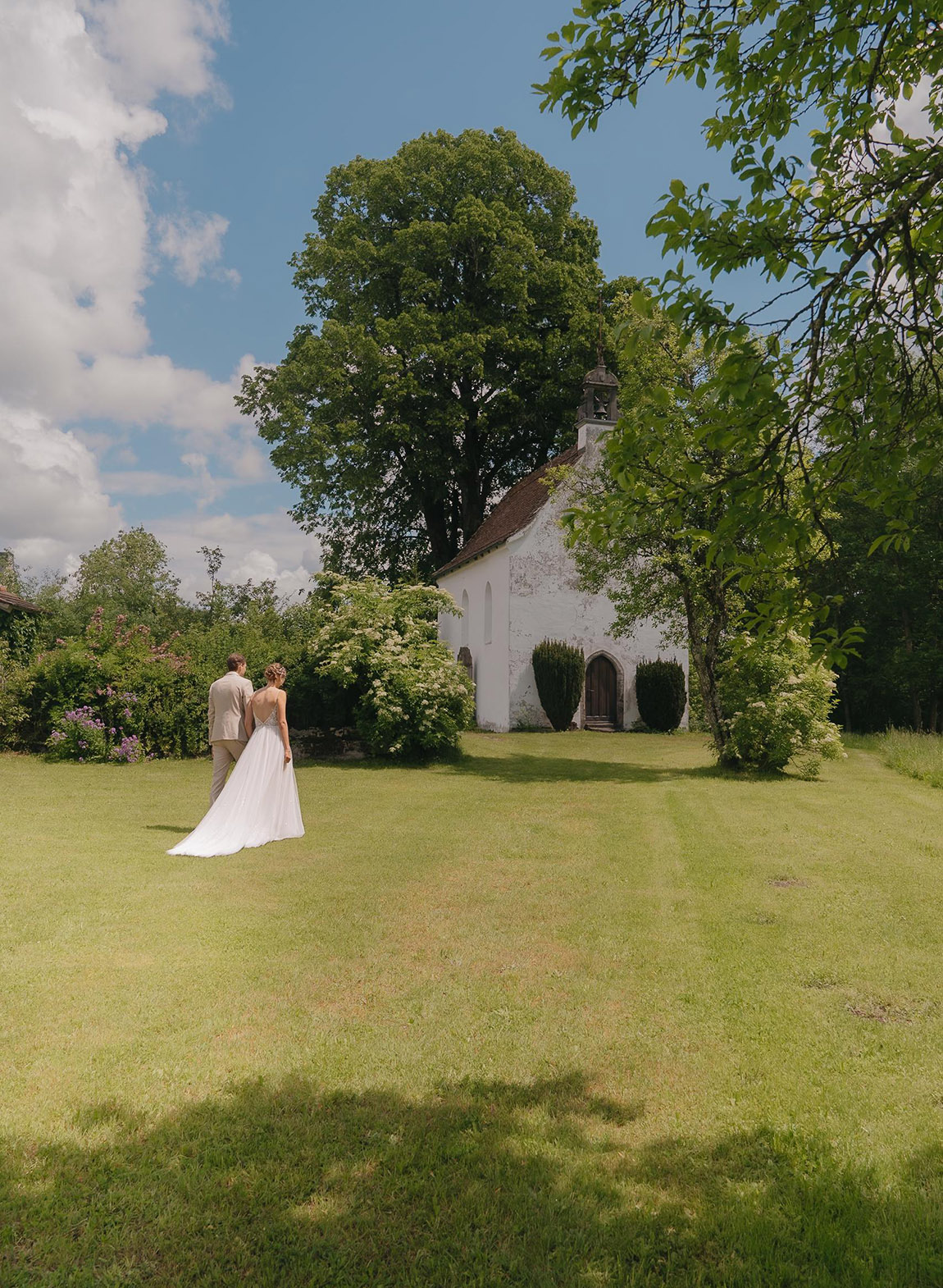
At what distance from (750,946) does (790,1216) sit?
3.18 metres

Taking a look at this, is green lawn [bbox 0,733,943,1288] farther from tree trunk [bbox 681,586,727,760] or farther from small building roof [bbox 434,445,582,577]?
small building roof [bbox 434,445,582,577]

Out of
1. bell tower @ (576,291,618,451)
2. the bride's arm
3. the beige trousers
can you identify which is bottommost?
the beige trousers

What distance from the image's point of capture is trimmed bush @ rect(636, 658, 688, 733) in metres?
29.6

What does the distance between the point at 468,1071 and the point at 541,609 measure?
975 inches

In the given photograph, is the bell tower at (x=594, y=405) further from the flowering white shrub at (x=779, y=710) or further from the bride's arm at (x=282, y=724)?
the bride's arm at (x=282, y=724)

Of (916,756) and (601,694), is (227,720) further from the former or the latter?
(601,694)

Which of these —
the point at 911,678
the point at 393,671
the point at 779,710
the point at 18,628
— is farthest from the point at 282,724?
the point at 911,678

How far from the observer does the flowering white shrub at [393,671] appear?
1886 cm

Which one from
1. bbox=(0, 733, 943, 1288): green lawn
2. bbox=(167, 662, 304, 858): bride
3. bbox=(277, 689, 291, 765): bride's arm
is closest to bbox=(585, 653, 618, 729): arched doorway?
bbox=(277, 689, 291, 765): bride's arm

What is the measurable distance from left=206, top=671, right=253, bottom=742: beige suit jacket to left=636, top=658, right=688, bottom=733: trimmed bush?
20473 millimetres

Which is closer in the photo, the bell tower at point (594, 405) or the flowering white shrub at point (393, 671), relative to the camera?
the flowering white shrub at point (393, 671)

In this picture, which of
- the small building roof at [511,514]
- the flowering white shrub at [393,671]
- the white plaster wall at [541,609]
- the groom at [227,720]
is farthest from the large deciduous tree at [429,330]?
the groom at [227,720]

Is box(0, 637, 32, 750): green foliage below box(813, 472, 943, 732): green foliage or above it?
below

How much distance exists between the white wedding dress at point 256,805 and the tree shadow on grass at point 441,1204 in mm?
6142
